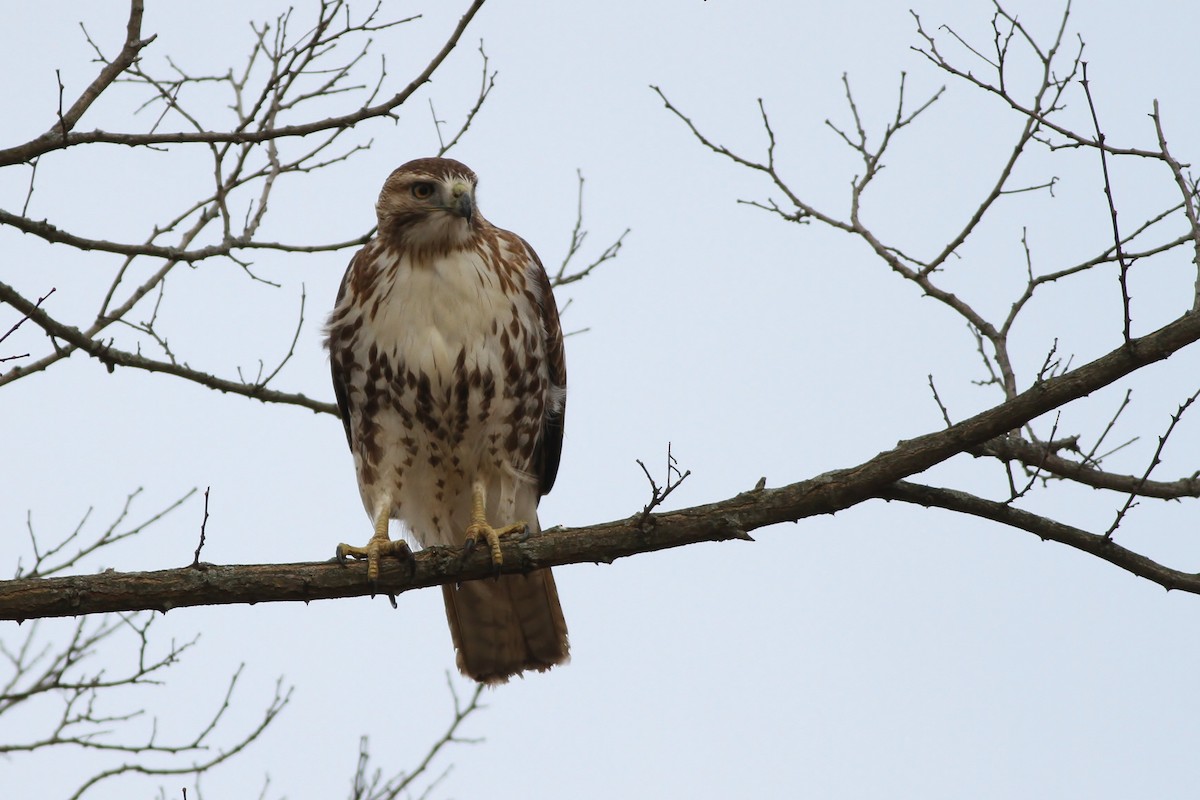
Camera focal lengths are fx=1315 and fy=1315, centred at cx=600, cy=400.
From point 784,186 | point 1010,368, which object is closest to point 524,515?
point 784,186

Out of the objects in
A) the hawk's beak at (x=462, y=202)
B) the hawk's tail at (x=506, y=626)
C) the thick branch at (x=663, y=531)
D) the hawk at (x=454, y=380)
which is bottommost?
the hawk's tail at (x=506, y=626)

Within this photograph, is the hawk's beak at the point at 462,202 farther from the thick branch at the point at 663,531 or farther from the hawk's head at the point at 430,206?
the thick branch at the point at 663,531

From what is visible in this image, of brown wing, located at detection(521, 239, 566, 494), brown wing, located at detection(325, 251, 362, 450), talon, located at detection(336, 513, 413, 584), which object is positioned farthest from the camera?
brown wing, located at detection(521, 239, 566, 494)

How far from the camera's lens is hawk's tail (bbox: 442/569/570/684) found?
19.2ft

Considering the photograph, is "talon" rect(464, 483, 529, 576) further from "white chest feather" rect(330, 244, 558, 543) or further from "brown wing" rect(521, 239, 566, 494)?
"brown wing" rect(521, 239, 566, 494)

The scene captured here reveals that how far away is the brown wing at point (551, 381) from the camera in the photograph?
5801 millimetres

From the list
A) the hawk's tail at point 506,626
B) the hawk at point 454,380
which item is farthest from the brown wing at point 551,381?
the hawk's tail at point 506,626

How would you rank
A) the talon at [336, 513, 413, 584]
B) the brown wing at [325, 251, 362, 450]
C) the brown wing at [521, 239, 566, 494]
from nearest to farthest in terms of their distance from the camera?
the talon at [336, 513, 413, 584] → the brown wing at [325, 251, 362, 450] → the brown wing at [521, 239, 566, 494]

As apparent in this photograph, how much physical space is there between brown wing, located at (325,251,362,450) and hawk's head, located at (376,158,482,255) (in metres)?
0.30

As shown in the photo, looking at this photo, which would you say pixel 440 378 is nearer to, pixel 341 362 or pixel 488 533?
pixel 341 362

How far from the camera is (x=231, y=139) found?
4176 millimetres

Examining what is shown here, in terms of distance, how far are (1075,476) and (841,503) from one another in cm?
121

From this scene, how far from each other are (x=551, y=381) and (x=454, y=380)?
784 mm

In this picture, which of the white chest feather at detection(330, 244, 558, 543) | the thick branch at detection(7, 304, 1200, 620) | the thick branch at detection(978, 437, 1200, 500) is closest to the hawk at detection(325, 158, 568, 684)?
the white chest feather at detection(330, 244, 558, 543)
